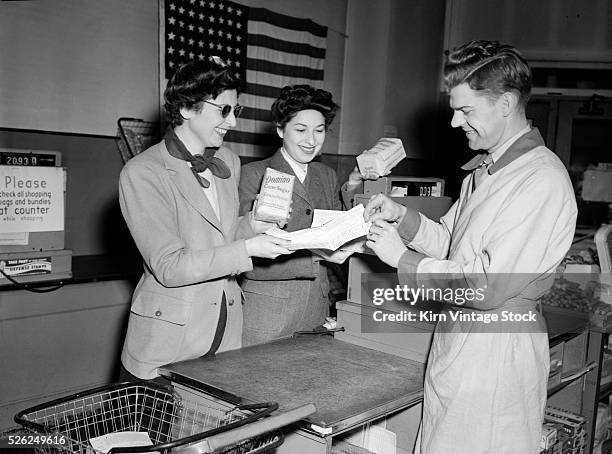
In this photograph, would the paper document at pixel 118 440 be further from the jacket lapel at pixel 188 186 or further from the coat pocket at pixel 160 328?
the jacket lapel at pixel 188 186

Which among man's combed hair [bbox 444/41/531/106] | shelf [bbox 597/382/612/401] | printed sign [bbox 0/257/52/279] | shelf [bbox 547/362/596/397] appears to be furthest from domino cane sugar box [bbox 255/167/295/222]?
printed sign [bbox 0/257/52/279]

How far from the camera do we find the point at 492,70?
1.85m

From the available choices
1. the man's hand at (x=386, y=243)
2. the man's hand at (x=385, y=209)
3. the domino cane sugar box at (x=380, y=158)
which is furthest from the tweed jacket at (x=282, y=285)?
the man's hand at (x=386, y=243)

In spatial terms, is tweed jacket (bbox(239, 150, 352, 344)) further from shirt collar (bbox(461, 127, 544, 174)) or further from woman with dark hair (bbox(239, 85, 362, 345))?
shirt collar (bbox(461, 127, 544, 174))

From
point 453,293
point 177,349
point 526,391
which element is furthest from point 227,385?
point 526,391

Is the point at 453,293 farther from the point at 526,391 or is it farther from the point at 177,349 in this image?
the point at 177,349

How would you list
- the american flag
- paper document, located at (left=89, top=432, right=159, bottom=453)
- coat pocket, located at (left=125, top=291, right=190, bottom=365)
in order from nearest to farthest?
paper document, located at (left=89, top=432, right=159, bottom=453), coat pocket, located at (left=125, top=291, right=190, bottom=365), the american flag

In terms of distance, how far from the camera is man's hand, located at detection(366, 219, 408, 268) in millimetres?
2070

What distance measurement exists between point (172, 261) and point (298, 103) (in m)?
1.13

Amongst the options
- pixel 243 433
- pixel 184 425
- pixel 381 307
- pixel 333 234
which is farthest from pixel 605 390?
pixel 243 433

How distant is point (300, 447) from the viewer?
1.78 metres

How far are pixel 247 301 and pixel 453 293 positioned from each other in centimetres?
120

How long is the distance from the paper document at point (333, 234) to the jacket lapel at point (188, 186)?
26 centimetres

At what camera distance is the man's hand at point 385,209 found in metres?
2.32
